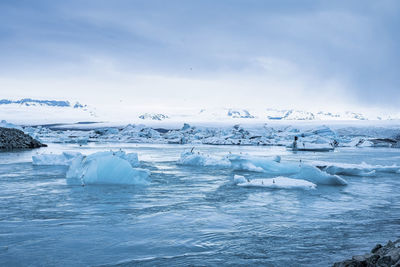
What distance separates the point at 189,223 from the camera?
192 inches

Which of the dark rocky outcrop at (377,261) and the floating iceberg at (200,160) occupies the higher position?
the dark rocky outcrop at (377,261)

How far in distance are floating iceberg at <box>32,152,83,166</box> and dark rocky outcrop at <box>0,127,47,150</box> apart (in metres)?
10.4

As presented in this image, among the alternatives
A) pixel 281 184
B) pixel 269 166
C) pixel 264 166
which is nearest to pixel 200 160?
pixel 264 166

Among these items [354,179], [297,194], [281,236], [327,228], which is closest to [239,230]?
[281,236]

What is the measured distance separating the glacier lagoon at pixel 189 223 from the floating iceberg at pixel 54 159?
13.8 ft

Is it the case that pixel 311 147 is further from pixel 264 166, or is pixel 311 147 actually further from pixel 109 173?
pixel 109 173

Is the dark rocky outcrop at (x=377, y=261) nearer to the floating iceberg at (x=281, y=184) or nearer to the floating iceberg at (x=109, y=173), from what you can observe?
the floating iceberg at (x=281, y=184)

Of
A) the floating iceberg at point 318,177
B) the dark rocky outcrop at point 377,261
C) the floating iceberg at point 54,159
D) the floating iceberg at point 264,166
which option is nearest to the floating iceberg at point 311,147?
the floating iceberg at point 264,166

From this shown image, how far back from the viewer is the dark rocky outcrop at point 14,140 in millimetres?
21297

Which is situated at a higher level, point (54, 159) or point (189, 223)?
point (54, 159)

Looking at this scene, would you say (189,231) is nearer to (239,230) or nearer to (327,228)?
(239,230)

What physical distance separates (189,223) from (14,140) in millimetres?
20363

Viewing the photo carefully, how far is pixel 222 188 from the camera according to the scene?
7.78 meters

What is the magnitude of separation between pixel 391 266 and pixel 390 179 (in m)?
7.91
